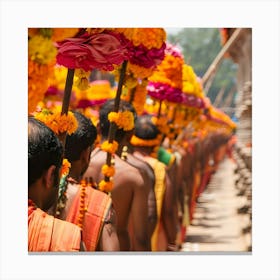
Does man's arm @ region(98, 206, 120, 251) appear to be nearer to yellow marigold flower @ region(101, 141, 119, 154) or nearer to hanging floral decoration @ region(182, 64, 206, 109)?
yellow marigold flower @ region(101, 141, 119, 154)

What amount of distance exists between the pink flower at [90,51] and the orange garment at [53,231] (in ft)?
2.64

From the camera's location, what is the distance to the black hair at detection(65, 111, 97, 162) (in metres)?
3.75

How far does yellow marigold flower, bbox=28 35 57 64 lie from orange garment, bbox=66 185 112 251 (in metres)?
0.91

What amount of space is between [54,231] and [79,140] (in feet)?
2.86

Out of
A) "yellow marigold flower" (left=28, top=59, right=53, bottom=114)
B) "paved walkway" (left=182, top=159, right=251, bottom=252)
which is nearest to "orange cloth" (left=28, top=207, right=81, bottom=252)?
"yellow marigold flower" (left=28, top=59, right=53, bottom=114)

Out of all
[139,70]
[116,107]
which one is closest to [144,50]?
[139,70]

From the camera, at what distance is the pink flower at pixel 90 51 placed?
11.4ft

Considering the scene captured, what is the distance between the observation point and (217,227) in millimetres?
9812

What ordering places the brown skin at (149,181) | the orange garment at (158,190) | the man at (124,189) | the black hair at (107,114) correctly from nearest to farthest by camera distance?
the man at (124,189), the black hair at (107,114), the brown skin at (149,181), the orange garment at (158,190)

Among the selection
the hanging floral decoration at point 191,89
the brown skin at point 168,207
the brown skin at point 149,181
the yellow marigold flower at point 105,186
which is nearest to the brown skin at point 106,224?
the yellow marigold flower at point 105,186

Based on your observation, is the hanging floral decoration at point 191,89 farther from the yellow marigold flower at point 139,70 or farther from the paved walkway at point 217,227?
the yellow marigold flower at point 139,70
